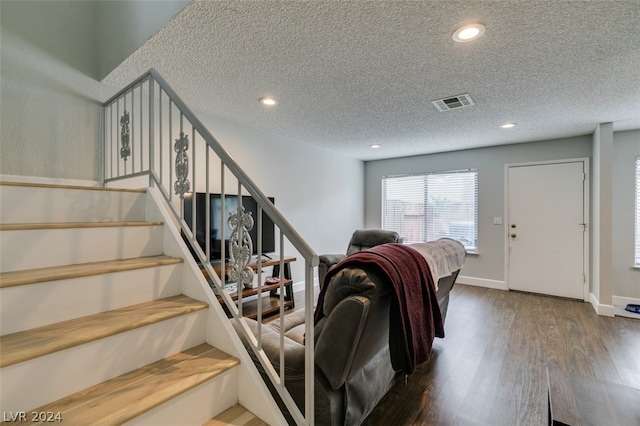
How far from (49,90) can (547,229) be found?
612cm

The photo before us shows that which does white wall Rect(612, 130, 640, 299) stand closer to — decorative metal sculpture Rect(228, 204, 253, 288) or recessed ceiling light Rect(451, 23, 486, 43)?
recessed ceiling light Rect(451, 23, 486, 43)

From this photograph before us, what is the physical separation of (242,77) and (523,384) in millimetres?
3272

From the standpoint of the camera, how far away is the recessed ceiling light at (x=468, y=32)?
1.73 meters

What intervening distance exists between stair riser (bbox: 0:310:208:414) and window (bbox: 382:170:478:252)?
16.0ft

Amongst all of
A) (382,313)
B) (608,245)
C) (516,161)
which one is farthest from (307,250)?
(516,161)

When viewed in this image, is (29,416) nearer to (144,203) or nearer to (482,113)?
(144,203)

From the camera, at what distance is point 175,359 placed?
1.22 metres

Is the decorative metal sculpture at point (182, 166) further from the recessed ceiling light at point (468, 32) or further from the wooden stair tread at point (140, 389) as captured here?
the recessed ceiling light at point (468, 32)

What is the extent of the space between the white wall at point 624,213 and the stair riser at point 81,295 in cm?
528

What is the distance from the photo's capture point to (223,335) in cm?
130

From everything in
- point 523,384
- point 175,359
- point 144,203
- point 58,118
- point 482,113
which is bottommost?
point 523,384

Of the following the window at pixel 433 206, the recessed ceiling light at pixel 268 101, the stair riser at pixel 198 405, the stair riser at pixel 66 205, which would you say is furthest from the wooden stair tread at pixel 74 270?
the window at pixel 433 206

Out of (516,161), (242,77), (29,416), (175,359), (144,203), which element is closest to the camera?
(29,416)

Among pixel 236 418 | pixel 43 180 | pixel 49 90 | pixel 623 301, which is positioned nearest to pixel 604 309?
pixel 623 301
